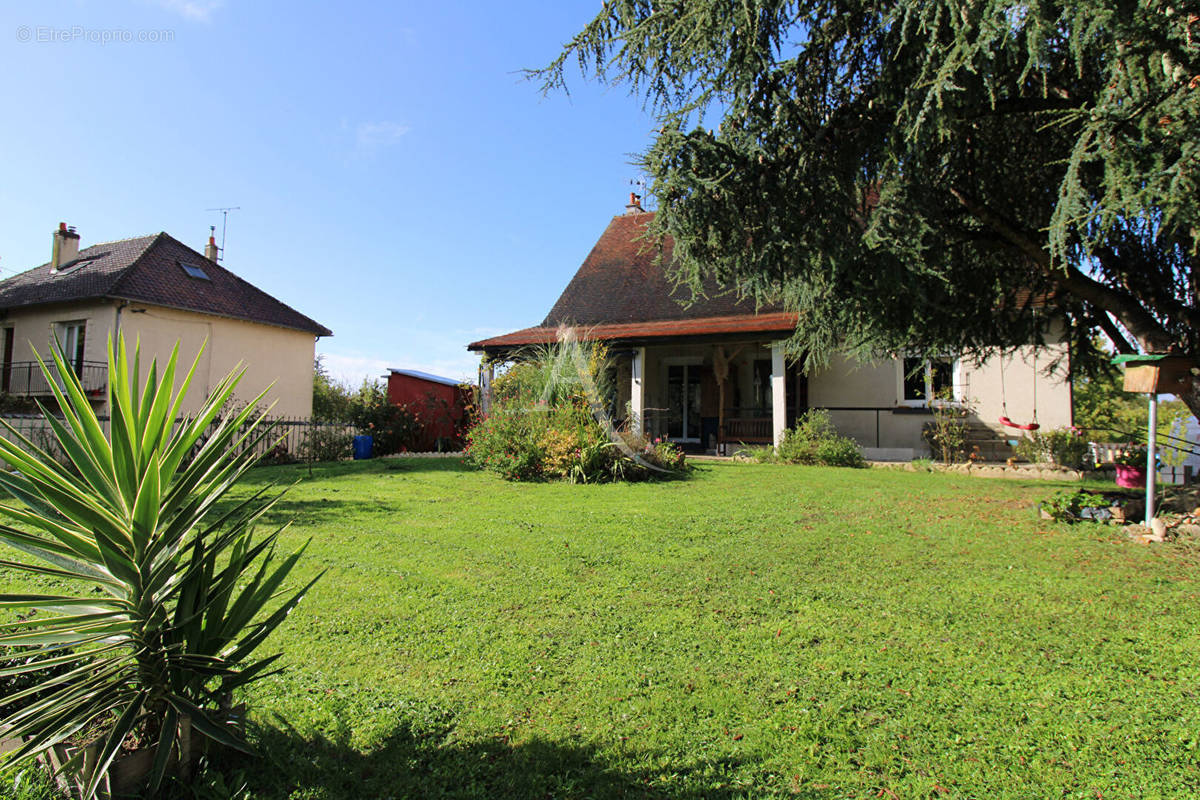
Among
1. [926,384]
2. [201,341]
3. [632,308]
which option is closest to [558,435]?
[632,308]

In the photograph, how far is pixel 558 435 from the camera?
10.3m

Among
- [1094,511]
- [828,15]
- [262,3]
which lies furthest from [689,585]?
[262,3]

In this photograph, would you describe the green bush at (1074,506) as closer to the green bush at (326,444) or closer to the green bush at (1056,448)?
the green bush at (1056,448)

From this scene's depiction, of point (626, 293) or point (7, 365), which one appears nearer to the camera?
point (626, 293)

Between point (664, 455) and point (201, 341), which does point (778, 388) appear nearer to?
point (664, 455)

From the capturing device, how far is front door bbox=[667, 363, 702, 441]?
1766 cm

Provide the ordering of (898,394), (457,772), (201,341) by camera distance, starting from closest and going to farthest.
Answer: (457,772) < (898,394) < (201,341)

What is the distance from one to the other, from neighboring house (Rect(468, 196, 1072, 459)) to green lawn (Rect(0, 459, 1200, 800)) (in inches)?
292

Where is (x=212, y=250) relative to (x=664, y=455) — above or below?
above

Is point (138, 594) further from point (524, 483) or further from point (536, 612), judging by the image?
point (524, 483)

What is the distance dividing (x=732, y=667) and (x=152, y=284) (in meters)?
21.4

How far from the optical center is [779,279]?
24.2ft

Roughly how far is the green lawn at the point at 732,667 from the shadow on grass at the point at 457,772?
0.03ft

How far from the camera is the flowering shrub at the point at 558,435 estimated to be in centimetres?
1017
